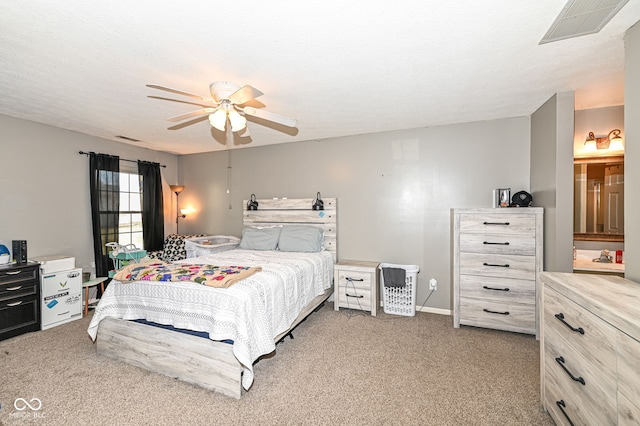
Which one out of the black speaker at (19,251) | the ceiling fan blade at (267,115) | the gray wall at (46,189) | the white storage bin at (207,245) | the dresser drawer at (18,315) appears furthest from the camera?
the white storage bin at (207,245)

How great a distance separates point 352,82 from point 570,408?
257 cm

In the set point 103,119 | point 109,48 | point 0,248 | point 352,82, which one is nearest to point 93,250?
point 0,248

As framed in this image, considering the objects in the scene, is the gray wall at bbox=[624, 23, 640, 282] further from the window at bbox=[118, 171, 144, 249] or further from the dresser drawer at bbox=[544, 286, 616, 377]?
the window at bbox=[118, 171, 144, 249]

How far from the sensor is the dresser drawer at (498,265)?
9.55ft

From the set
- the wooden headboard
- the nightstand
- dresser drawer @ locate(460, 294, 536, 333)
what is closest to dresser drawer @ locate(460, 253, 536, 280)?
dresser drawer @ locate(460, 294, 536, 333)

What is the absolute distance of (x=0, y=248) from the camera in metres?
3.01

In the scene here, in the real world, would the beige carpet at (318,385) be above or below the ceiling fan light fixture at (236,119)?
below

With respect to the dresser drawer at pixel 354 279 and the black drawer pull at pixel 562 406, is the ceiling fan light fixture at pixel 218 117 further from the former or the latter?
the black drawer pull at pixel 562 406

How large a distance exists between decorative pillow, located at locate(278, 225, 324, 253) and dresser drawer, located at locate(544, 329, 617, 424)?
105 inches

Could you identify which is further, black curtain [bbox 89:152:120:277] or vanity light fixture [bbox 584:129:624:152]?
black curtain [bbox 89:152:120:277]

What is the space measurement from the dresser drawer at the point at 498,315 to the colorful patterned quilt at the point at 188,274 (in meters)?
2.32

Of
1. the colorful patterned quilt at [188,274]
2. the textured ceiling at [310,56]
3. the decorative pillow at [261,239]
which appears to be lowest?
the colorful patterned quilt at [188,274]

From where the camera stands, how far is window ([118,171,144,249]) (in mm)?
4457

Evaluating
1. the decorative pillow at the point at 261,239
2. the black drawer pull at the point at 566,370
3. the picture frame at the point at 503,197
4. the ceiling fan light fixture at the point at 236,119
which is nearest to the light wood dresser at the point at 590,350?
the black drawer pull at the point at 566,370
